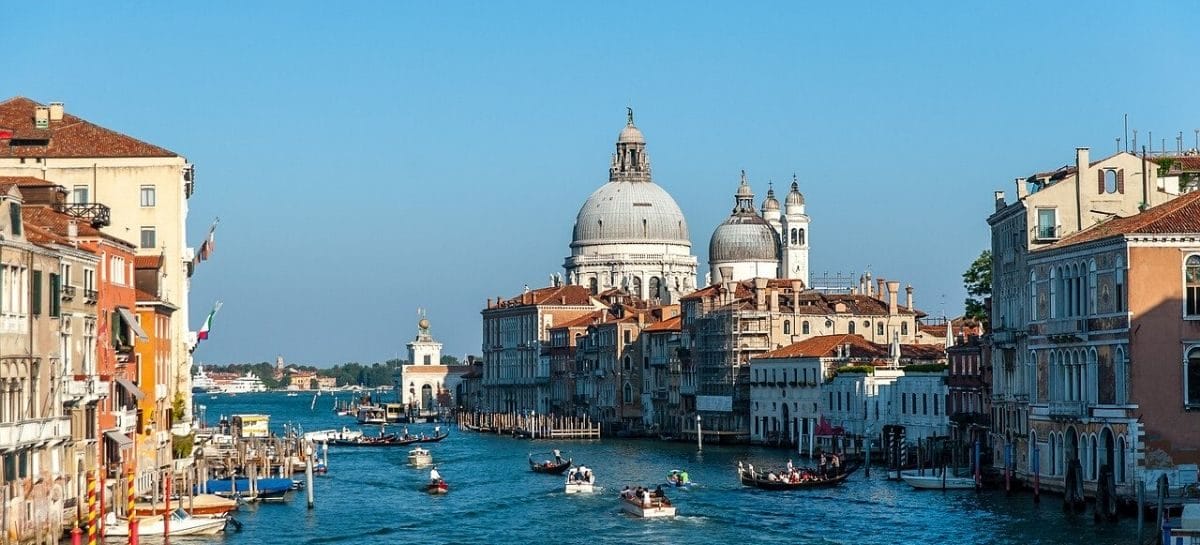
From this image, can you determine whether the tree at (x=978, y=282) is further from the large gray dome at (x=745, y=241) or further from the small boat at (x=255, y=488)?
the large gray dome at (x=745, y=241)

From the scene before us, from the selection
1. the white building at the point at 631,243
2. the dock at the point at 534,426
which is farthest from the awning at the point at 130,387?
the white building at the point at 631,243

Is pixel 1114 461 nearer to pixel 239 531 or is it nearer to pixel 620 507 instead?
pixel 620 507

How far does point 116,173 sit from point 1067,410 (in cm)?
2178

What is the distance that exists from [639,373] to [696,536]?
201 feet

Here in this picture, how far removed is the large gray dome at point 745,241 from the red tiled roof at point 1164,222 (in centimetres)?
8809

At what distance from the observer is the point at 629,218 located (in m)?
146

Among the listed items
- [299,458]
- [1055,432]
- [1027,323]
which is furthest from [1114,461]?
[299,458]

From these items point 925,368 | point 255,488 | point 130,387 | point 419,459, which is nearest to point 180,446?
point 255,488

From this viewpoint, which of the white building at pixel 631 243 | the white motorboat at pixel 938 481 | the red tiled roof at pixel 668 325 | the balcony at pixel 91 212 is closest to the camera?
the balcony at pixel 91 212

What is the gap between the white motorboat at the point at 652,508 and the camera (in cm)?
4841

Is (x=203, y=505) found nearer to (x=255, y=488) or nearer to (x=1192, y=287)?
(x=255, y=488)

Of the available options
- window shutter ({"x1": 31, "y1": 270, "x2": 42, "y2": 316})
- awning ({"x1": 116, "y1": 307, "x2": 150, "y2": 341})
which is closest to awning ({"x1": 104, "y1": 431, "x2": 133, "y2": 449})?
awning ({"x1": 116, "y1": 307, "x2": 150, "y2": 341})

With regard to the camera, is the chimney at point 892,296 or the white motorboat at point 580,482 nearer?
the white motorboat at point 580,482

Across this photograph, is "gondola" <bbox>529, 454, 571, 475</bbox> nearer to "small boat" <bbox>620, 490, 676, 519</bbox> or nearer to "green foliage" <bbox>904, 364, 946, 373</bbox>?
"green foliage" <bbox>904, 364, 946, 373</bbox>
